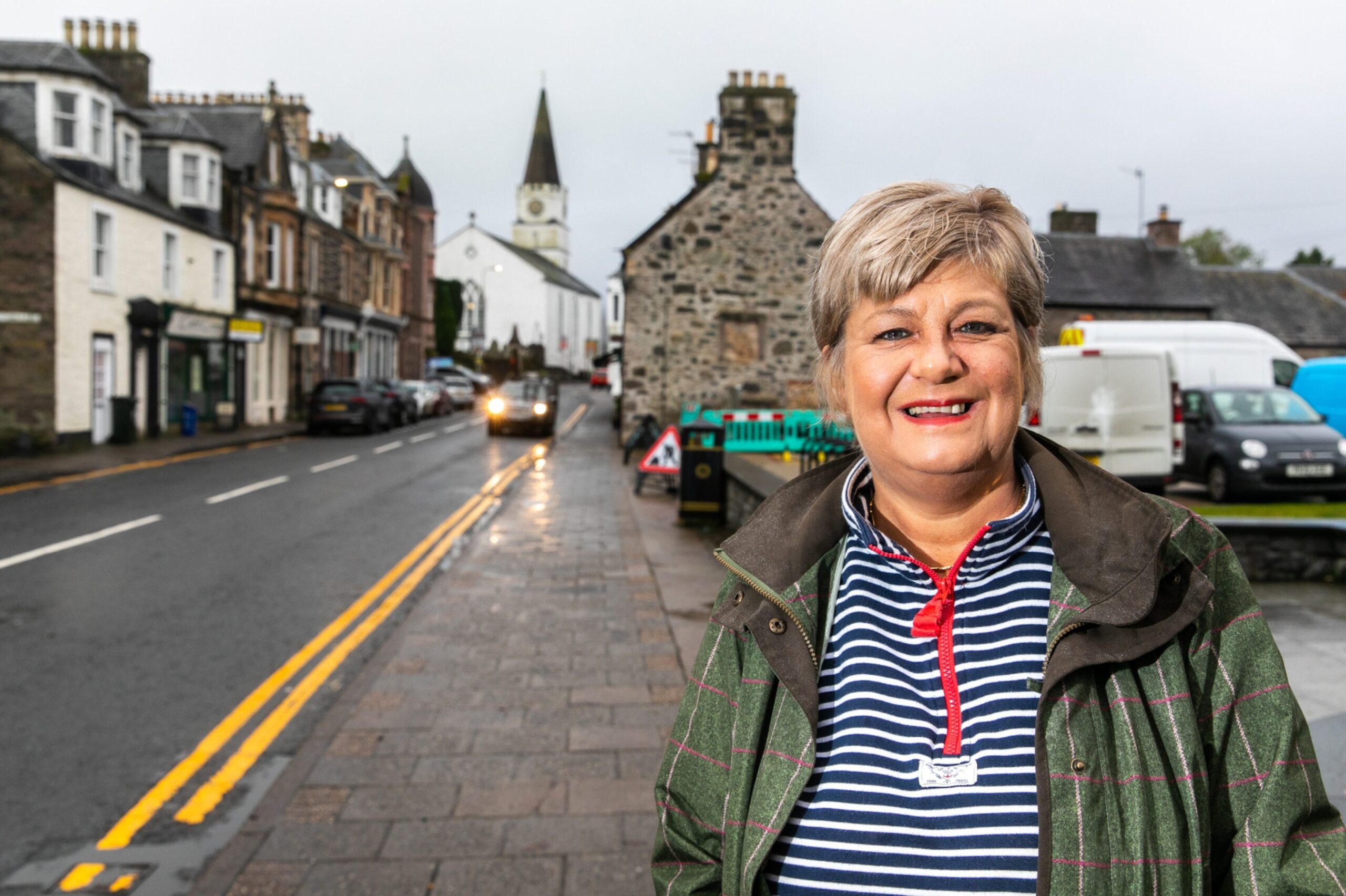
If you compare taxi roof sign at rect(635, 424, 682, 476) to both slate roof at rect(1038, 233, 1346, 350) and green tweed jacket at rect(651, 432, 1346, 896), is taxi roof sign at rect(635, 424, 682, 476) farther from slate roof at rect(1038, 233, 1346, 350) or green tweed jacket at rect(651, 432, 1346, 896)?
slate roof at rect(1038, 233, 1346, 350)

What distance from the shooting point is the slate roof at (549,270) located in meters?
98.5

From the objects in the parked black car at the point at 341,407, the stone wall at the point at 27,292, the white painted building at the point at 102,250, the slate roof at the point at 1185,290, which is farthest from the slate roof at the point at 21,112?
the slate roof at the point at 1185,290

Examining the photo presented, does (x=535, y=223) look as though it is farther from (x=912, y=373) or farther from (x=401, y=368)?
(x=912, y=373)

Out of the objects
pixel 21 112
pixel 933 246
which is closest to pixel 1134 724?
pixel 933 246

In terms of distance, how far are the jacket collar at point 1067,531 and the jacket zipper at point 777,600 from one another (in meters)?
0.01

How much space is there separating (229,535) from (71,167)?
621 inches

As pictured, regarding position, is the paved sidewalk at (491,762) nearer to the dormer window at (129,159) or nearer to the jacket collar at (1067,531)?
the jacket collar at (1067,531)

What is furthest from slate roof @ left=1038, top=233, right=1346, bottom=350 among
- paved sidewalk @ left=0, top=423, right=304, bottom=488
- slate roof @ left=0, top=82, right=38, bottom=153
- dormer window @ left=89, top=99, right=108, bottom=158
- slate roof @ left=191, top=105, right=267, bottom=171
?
slate roof @ left=0, top=82, right=38, bottom=153

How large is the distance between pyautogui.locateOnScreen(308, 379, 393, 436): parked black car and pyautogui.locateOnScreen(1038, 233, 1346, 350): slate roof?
21.9m

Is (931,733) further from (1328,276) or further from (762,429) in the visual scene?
(1328,276)

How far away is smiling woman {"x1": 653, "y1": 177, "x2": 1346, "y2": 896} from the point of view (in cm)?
160

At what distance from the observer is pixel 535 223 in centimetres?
11806

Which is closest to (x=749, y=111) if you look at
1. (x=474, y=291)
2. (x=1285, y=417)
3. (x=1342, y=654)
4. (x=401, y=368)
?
(x=1285, y=417)

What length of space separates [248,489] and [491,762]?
499 inches
